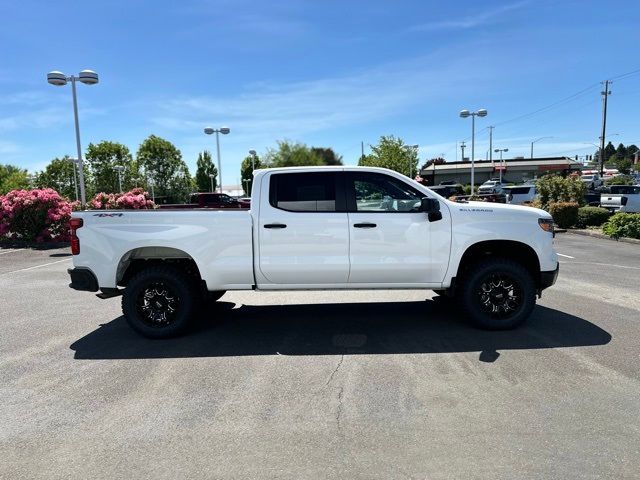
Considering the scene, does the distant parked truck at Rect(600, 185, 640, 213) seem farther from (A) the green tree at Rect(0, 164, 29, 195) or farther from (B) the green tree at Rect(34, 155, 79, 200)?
(A) the green tree at Rect(0, 164, 29, 195)

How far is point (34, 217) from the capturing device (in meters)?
16.7

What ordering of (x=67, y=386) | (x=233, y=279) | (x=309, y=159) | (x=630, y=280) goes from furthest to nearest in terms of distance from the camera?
(x=309, y=159), (x=630, y=280), (x=233, y=279), (x=67, y=386)

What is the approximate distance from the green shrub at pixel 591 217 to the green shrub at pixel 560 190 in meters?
1.75

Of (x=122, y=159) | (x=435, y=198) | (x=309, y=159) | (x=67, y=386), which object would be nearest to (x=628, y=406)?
(x=435, y=198)

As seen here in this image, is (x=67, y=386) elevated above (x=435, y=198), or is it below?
below

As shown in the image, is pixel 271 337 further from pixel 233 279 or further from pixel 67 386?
pixel 67 386

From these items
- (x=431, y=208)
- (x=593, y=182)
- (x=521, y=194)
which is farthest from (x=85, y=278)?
(x=593, y=182)

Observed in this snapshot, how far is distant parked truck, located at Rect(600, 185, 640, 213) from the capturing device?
2061 cm

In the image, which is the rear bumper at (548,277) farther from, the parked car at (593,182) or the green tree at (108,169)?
the green tree at (108,169)

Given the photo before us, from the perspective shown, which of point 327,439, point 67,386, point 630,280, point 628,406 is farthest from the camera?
point 630,280

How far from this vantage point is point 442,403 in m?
3.81

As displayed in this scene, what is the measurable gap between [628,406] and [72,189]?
79.9 metres

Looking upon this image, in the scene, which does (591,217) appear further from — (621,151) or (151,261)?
(621,151)

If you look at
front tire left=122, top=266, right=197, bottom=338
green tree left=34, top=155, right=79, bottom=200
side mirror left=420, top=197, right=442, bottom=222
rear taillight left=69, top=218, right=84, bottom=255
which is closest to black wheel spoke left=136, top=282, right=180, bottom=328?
front tire left=122, top=266, right=197, bottom=338
